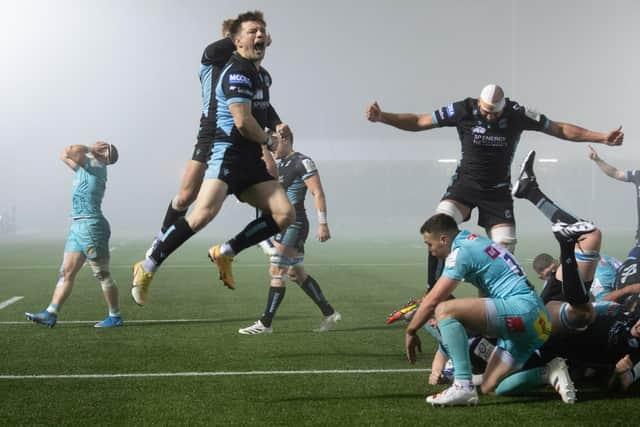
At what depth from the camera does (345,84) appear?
39.7 metres

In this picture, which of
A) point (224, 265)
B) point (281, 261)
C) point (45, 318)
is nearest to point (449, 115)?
point (224, 265)

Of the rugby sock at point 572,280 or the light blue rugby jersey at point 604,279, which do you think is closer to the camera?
the rugby sock at point 572,280

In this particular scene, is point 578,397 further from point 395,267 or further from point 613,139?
point 395,267

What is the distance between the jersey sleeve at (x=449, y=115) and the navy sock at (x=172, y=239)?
254 centimetres

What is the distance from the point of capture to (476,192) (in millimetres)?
7027

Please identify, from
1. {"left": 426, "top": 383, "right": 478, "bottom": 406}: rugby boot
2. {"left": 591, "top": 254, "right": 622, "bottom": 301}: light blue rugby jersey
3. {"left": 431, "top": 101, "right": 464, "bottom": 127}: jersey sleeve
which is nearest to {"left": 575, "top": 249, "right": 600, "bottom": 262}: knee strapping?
{"left": 591, "top": 254, "right": 622, "bottom": 301}: light blue rugby jersey

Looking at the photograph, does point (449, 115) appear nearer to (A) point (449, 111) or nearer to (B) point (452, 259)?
(A) point (449, 111)

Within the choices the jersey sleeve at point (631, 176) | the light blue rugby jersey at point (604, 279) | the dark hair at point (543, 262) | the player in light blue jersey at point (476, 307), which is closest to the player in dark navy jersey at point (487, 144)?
the dark hair at point (543, 262)

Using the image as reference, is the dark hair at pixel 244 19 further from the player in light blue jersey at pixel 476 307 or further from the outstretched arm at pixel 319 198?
the outstretched arm at pixel 319 198

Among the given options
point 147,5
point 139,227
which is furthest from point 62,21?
point 139,227

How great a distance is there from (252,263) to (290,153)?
10.9 meters

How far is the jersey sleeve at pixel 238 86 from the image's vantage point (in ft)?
18.7

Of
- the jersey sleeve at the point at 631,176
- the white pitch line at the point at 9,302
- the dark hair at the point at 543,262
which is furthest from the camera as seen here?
the jersey sleeve at the point at 631,176

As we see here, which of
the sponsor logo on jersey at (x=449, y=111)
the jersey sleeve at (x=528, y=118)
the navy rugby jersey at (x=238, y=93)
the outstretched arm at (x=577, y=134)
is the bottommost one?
the outstretched arm at (x=577, y=134)
